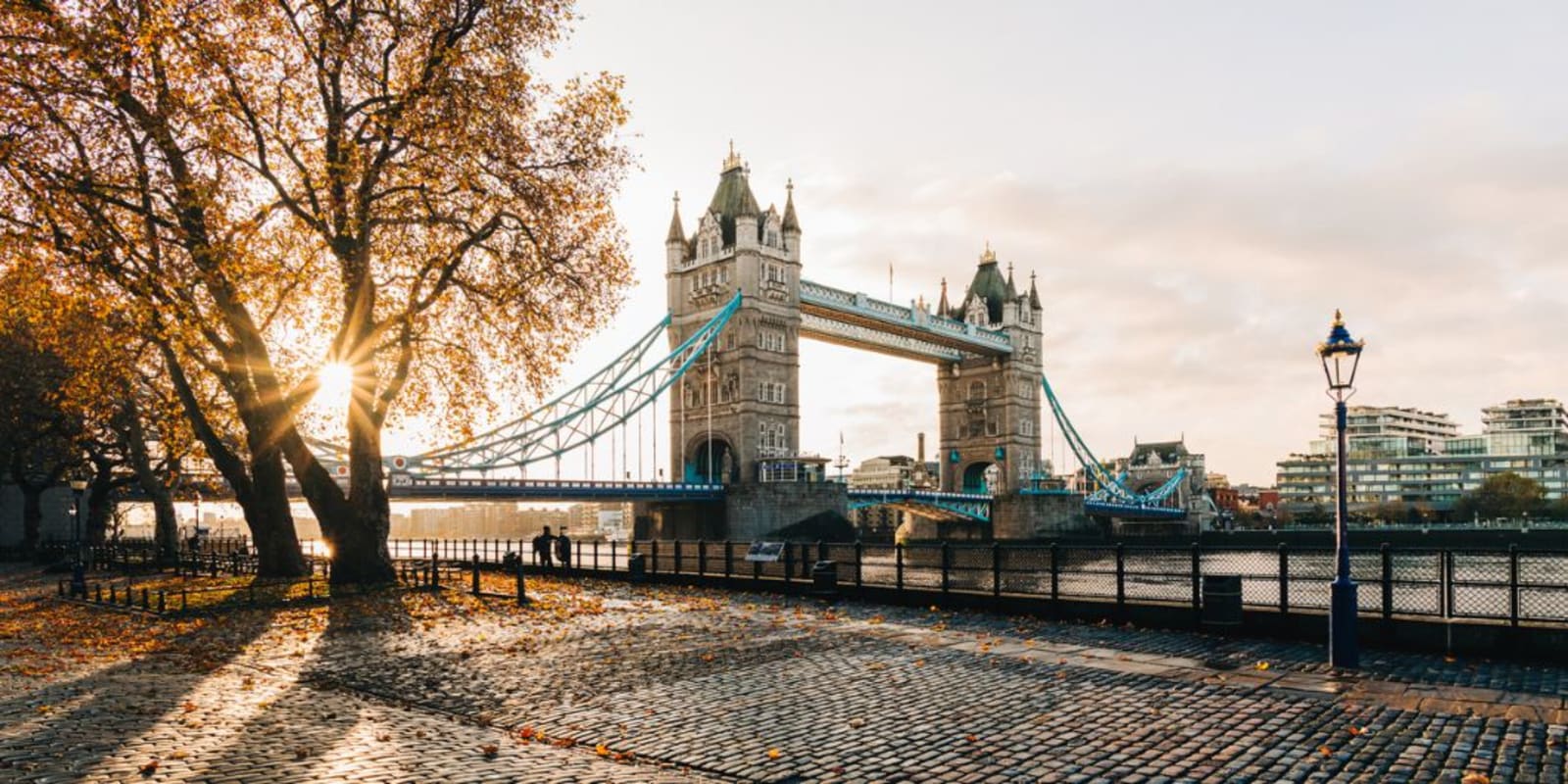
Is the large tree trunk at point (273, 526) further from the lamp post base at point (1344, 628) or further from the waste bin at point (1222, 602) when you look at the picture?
the lamp post base at point (1344, 628)

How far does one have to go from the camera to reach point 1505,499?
409 feet

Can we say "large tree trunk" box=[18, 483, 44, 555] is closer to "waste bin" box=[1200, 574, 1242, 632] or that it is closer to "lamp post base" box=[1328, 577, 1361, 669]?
"waste bin" box=[1200, 574, 1242, 632]

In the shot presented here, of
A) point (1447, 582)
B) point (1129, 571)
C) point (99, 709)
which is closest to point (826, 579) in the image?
point (1129, 571)

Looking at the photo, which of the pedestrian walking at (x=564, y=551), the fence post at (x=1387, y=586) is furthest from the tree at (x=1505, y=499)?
the fence post at (x=1387, y=586)

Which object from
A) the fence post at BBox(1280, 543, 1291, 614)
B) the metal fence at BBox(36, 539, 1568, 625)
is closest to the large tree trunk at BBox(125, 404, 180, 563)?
the metal fence at BBox(36, 539, 1568, 625)

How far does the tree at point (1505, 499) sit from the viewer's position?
405ft

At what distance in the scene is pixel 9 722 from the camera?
986 cm

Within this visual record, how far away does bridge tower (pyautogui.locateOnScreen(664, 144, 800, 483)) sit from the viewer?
8269cm

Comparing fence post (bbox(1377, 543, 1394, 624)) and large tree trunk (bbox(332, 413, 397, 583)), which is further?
large tree trunk (bbox(332, 413, 397, 583))

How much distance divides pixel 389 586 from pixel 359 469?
3.17m

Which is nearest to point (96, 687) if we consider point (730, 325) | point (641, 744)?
point (641, 744)

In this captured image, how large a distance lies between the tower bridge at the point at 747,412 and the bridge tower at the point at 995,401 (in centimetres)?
32

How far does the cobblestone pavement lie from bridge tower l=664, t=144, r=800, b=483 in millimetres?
65408

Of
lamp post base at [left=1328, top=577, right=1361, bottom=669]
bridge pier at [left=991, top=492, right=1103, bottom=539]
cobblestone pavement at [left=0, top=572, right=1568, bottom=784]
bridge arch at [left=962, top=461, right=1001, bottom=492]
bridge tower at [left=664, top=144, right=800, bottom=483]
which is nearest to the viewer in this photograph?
cobblestone pavement at [left=0, top=572, right=1568, bottom=784]
